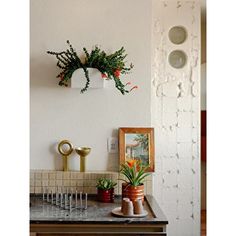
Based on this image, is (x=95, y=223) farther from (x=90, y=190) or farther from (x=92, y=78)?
(x=92, y=78)

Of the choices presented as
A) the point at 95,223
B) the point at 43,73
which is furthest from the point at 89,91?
the point at 95,223

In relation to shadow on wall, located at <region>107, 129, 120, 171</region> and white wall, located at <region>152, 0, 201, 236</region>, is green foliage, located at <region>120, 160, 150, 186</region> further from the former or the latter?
white wall, located at <region>152, 0, 201, 236</region>

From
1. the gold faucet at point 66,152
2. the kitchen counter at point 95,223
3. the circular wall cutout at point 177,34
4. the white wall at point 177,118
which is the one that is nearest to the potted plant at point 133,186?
the kitchen counter at point 95,223

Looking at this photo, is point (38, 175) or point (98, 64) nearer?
point (98, 64)

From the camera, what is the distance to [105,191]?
2.71 metres

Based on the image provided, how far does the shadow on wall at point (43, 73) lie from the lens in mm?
2994

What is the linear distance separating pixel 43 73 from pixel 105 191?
99 centimetres

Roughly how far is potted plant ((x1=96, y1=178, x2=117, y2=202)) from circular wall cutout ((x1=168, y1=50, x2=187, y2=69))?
1.49 m

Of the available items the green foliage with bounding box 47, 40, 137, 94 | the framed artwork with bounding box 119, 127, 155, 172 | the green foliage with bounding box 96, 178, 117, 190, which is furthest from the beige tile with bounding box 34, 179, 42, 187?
the green foliage with bounding box 47, 40, 137, 94

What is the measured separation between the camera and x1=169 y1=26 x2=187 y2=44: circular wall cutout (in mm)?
3779
